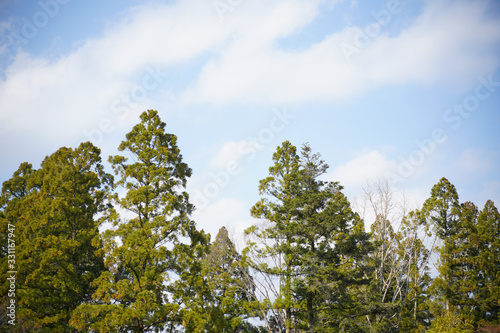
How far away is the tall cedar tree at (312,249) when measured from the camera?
1747 centimetres

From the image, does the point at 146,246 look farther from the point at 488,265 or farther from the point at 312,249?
the point at 488,265

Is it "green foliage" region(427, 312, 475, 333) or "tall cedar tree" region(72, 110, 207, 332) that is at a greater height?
"tall cedar tree" region(72, 110, 207, 332)

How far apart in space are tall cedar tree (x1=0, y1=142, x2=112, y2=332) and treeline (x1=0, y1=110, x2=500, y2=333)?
6cm

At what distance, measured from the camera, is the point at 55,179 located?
17031 millimetres

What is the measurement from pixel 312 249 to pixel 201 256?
A: 6.87m

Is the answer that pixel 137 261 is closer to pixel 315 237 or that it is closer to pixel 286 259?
pixel 286 259

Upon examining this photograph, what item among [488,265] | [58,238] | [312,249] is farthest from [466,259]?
[58,238]

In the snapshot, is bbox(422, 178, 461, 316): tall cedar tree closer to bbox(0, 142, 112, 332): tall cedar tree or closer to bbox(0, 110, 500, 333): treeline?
bbox(0, 110, 500, 333): treeline

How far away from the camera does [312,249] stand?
1891 cm

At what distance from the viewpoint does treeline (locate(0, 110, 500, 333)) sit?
13.2m

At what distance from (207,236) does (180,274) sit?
2057mm

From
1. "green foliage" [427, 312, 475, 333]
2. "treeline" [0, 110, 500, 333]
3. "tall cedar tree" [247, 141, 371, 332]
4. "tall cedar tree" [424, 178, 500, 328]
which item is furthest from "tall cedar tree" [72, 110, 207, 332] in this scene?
"tall cedar tree" [424, 178, 500, 328]

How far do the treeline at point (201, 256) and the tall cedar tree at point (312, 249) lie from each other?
0.23 ft

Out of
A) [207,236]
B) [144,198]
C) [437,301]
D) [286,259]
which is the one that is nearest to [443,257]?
[437,301]
